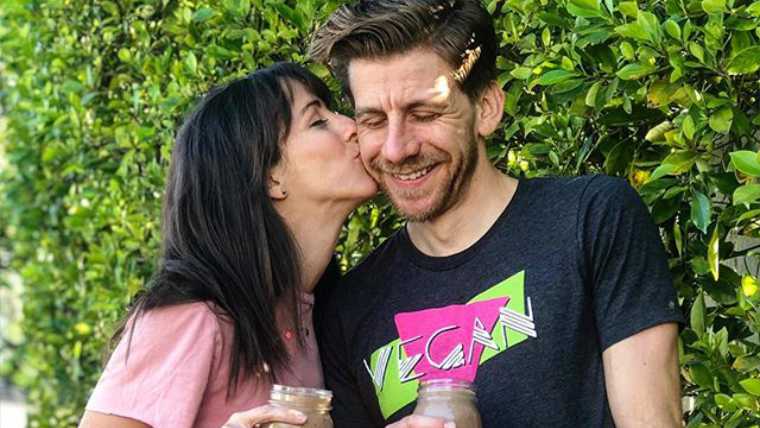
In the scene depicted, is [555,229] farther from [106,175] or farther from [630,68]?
[106,175]

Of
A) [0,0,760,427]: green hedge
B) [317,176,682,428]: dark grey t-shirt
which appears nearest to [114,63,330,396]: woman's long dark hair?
[317,176,682,428]: dark grey t-shirt

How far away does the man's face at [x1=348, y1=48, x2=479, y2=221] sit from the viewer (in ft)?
10.1

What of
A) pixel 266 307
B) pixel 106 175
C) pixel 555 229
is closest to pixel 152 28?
pixel 106 175

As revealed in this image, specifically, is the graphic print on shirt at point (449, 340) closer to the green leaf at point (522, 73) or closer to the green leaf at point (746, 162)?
the green leaf at point (522, 73)

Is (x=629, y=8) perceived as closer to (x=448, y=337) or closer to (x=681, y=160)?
(x=681, y=160)

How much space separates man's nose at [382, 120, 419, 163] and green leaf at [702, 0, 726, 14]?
2.46 feet

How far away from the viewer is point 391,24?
3094mm

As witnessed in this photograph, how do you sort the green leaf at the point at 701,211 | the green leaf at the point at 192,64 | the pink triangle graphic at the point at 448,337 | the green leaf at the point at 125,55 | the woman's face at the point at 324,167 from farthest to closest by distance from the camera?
1. the green leaf at the point at 125,55
2. the green leaf at the point at 192,64
3. the woman's face at the point at 324,167
4. the pink triangle graphic at the point at 448,337
5. the green leaf at the point at 701,211

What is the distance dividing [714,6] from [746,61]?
12 cm

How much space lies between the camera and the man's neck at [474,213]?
3.09m

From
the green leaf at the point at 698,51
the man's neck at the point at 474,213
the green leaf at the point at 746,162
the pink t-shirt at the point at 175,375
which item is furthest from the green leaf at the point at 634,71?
the pink t-shirt at the point at 175,375

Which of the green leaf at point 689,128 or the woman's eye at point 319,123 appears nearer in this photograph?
the green leaf at point 689,128

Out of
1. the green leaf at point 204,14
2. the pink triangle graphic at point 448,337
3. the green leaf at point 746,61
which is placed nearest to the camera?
the green leaf at point 746,61

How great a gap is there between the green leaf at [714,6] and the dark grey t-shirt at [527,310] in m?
0.43
